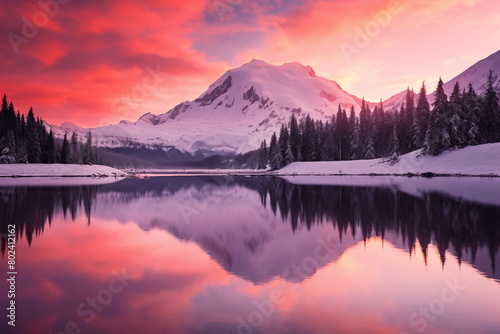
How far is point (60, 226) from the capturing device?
76.0 ft

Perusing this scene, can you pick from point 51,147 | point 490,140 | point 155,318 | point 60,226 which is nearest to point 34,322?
point 155,318

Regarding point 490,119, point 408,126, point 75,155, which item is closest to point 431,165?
point 490,119

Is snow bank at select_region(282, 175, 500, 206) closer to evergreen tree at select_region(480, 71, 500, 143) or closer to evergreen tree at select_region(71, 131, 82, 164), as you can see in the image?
evergreen tree at select_region(480, 71, 500, 143)

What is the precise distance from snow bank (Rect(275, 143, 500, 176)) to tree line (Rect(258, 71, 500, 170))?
2.92m

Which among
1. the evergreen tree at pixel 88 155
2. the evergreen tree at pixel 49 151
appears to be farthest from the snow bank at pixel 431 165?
the evergreen tree at pixel 49 151

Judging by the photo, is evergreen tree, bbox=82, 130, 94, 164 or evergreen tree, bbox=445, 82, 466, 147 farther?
evergreen tree, bbox=82, 130, 94, 164

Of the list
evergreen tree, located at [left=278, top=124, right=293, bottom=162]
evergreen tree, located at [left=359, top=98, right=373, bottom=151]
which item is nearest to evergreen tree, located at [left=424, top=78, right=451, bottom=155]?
evergreen tree, located at [left=359, top=98, right=373, bottom=151]

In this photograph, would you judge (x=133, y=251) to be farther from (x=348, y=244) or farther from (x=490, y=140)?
(x=490, y=140)

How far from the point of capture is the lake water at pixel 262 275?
8.69 meters

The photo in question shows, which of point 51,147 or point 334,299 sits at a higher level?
point 51,147

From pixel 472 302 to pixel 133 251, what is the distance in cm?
1361

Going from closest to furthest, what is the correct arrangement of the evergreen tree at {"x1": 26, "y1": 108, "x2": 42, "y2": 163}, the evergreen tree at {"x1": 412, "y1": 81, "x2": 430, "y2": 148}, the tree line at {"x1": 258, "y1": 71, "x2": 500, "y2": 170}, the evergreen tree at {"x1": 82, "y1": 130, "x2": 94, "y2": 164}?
the tree line at {"x1": 258, "y1": 71, "x2": 500, "y2": 170} < the evergreen tree at {"x1": 412, "y1": 81, "x2": 430, "y2": 148} < the evergreen tree at {"x1": 26, "y1": 108, "x2": 42, "y2": 163} < the evergreen tree at {"x1": 82, "y1": 130, "x2": 94, "y2": 164}

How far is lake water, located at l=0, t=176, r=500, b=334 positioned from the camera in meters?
8.69

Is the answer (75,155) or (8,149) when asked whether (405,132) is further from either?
(8,149)
